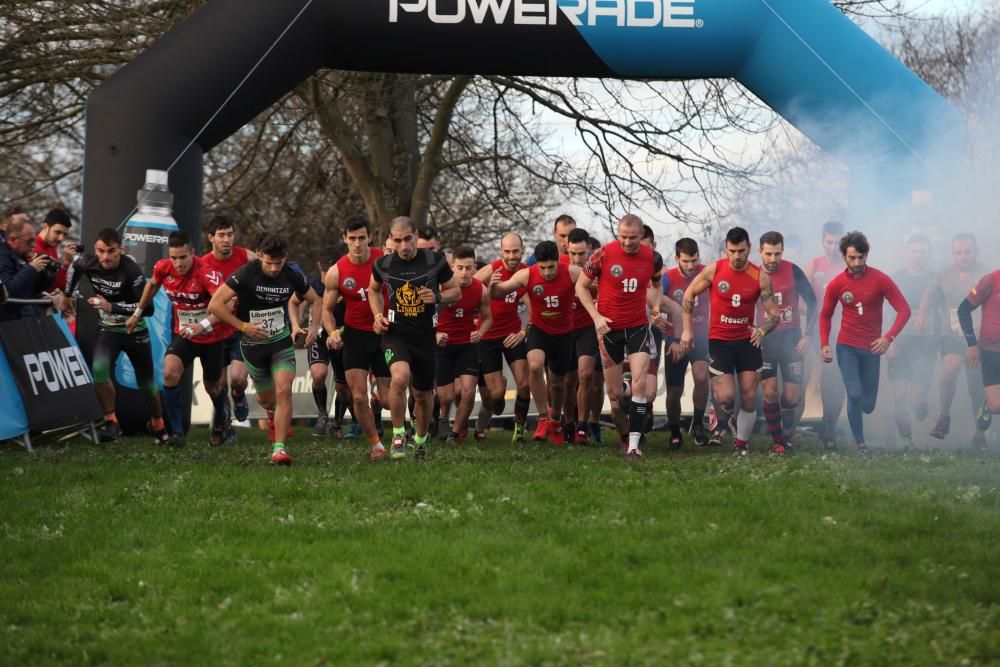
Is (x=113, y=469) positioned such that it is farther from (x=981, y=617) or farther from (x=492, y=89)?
(x=492, y=89)

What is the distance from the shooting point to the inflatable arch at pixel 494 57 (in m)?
13.5

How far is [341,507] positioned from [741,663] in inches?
154

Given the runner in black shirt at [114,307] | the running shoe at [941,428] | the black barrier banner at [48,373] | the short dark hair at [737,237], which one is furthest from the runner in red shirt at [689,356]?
the black barrier banner at [48,373]

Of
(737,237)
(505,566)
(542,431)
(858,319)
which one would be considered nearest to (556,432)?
(542,431)

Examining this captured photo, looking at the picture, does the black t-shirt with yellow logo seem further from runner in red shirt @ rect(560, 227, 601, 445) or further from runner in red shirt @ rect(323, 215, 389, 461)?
runner in red shirt @ rect(560, 227, 601, 445)

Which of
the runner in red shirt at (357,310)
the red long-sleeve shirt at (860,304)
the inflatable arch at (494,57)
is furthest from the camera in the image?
the inflatable arch at (494,57)

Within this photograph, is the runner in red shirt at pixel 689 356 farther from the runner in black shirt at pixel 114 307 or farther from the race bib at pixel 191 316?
the runner in black shirt at pixel 114 307

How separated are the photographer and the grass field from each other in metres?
3.69

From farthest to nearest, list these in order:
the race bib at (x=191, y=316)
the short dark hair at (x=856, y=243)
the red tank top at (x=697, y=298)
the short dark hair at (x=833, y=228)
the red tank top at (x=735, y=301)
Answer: the red tank top at (x=697, y=298) → the short dark hair at (x=833, y=228) → the race bib at (x=191, y=316) → the short dark hair at (x=856, y=243) → the red tank top at (x=735, y=301)

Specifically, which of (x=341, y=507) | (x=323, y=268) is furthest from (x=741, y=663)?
(x=323, y=268)

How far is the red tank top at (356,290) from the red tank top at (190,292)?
4.94 feet

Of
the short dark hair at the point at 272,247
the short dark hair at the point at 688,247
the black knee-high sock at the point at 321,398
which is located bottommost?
the black knee-high sock at the point at 321,398

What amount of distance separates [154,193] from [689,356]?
21.5 ft

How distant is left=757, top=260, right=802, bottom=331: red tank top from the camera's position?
1366 centimetres
